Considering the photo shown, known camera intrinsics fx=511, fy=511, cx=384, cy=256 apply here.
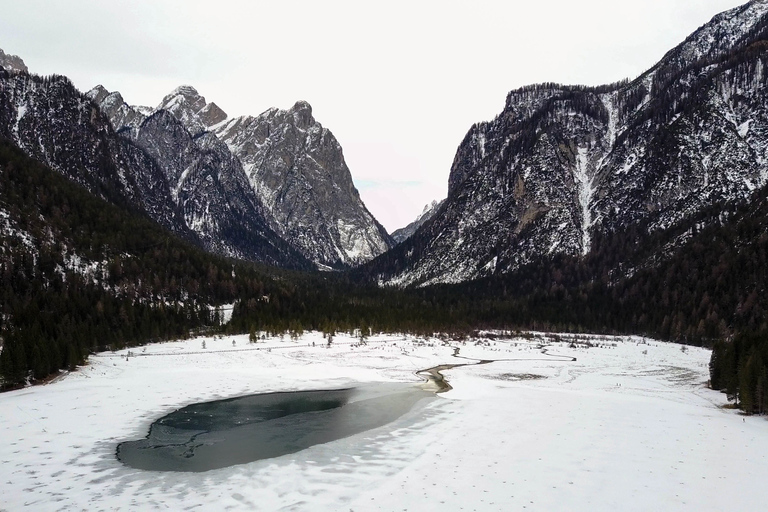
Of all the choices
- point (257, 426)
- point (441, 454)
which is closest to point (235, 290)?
point (257, 426)

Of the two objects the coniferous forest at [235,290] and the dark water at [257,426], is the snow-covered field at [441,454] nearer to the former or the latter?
the dark water at [257,426]

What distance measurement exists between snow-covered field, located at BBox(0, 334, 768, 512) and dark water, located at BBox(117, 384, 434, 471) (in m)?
1.31

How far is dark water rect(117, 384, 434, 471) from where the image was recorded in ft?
75.7

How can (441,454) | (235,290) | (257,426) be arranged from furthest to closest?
(235,290) < (257,426) < (441,454)

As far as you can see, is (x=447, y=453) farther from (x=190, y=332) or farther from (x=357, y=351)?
(x=190, y=332)

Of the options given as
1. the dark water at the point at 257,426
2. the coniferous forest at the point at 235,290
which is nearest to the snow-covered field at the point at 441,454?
the dark water at the point at 257,426

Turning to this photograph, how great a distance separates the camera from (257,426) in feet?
98.7

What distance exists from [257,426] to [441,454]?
40.3 feet

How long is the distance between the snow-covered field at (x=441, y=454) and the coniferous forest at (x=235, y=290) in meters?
28.7

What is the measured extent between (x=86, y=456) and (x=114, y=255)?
112564 mm

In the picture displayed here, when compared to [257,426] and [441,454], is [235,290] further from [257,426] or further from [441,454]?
[441,454]

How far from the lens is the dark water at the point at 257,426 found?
75.7 feet

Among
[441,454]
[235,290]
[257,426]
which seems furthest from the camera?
[235,290]

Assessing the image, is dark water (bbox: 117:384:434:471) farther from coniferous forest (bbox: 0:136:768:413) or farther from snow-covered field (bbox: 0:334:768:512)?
coniferous forest (bbox: 0:136:768:413)
